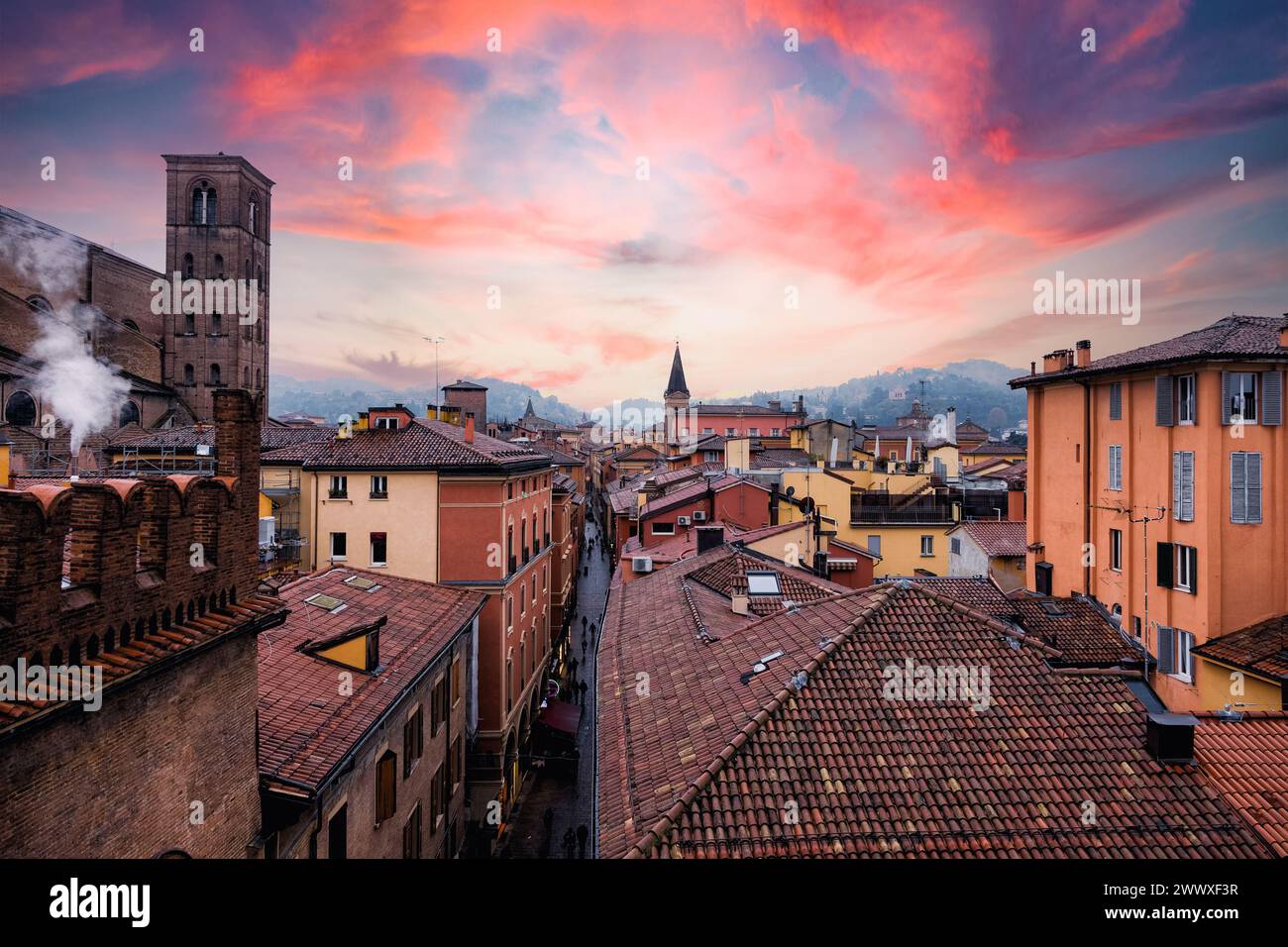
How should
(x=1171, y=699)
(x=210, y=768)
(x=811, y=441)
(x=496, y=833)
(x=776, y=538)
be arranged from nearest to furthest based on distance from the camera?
1. (x=210, y=768)
2. (x=1171, y=699)
3. (x=496, y=833)
4. (x=776, y=538)
5. (x=811, y=441)

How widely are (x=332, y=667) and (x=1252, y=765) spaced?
49.5 feet

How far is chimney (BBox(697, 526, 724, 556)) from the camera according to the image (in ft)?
86.9

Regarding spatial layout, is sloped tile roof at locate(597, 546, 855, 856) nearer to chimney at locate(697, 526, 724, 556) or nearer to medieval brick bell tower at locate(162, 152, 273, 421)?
chimney at locate(697, 526, 724, 556)

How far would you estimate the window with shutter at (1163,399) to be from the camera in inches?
810

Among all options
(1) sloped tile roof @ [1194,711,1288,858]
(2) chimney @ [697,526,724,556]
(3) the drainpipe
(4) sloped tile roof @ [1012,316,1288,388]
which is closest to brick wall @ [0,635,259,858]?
(1) sloped tile roof @ [1194,711,1288,858]

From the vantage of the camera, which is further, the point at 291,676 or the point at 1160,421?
the point at 1160,421

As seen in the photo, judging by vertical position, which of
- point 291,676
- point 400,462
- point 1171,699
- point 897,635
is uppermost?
point 400,462

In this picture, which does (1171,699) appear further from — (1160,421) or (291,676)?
(291,676)

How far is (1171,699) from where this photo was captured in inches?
786

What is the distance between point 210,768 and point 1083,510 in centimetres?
2813

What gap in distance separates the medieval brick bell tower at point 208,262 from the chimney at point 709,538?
2170 inches

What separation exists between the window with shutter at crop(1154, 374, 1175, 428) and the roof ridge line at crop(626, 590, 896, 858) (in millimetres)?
15165

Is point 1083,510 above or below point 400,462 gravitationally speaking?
below
